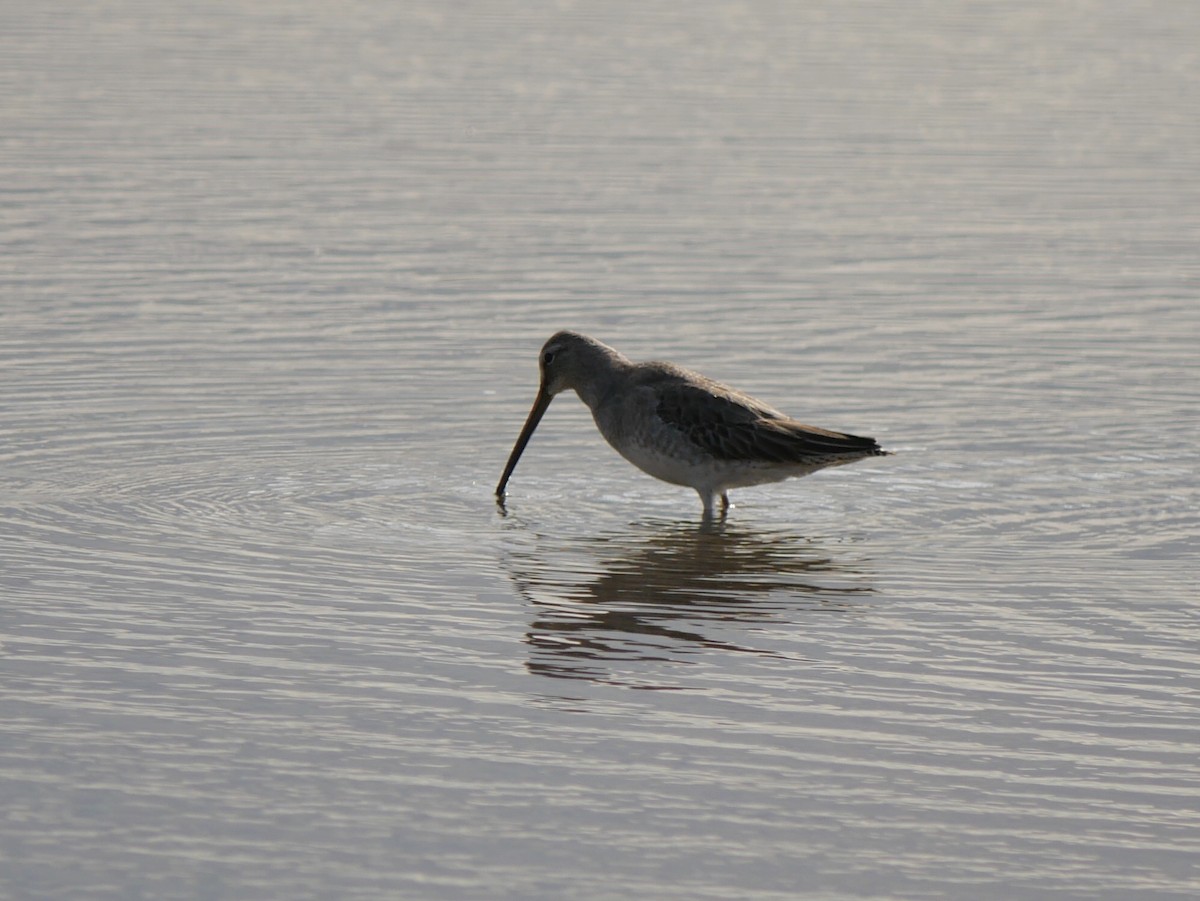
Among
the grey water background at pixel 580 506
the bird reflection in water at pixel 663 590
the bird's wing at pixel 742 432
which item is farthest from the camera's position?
the bird's wing at pixel 742 432

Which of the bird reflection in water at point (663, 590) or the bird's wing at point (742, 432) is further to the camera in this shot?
the bird's wing at point (742, 432)

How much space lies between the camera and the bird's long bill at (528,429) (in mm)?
10008

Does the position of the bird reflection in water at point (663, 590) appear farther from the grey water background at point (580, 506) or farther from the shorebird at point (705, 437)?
the shorebird at point (705, 437)

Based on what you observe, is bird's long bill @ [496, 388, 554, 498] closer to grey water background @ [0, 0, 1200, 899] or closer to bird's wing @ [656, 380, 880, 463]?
grey water background @ [0, 0, 1200, 899]

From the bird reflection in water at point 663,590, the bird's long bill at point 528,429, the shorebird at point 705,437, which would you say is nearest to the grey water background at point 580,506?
the bird reflection in water at point 663,590

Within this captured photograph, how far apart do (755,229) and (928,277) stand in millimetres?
1765

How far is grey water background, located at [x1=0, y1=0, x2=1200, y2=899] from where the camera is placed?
18.9ft

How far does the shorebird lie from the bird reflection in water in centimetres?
28

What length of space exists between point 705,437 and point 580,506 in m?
0.73

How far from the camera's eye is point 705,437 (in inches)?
375

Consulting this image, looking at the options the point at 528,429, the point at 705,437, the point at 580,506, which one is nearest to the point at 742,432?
the point at 705,437

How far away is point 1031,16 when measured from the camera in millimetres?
29141

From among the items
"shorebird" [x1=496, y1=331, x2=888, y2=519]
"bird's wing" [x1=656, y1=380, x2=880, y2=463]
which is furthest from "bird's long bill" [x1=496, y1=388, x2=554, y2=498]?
"bird's wing" [x1=656, y1=380, x2=880, y2=463]

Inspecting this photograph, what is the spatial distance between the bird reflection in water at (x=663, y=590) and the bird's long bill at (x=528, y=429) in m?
0.86
